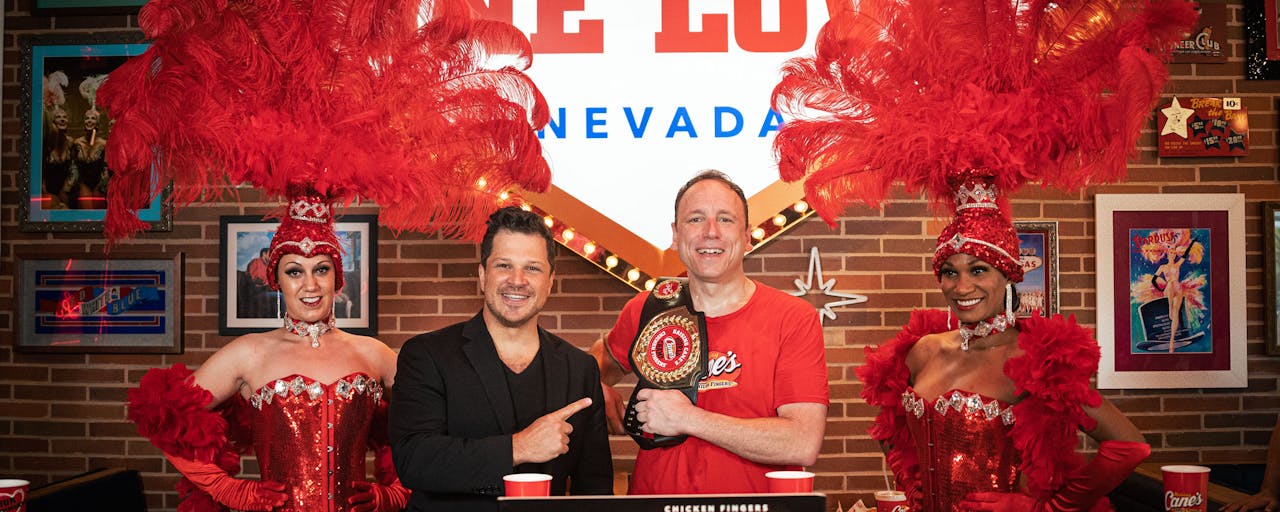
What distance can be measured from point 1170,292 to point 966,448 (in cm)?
189

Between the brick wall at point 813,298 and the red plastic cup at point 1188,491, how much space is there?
65.3 inches

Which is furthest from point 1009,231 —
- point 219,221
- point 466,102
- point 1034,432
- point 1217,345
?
point 219,221

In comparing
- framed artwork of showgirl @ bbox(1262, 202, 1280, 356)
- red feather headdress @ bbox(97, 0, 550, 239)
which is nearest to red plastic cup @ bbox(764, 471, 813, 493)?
red feather headdress @ bbox(97, 0, 550, 239)

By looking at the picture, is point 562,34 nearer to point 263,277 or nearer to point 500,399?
point 263,277

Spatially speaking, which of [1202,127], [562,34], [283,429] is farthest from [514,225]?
[1202,127]

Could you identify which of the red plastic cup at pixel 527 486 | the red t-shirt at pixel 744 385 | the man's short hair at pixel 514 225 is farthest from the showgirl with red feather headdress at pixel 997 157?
the red plastic cup at pixel 527 486

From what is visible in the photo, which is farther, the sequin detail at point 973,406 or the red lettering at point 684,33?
the red lettering at point 684,33

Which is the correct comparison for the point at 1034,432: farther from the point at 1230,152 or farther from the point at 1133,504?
the point at 1230,152

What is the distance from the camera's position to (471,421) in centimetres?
212

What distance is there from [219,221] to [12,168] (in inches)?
32.7

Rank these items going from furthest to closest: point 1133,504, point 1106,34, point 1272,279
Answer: point 1272,279, point 1133,504, point 1106,34

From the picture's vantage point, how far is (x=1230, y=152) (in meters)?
3.76

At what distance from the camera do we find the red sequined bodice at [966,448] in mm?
2311

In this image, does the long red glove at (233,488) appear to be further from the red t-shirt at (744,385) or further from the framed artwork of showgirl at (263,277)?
the framed artwork of showgirl at (263,277)
